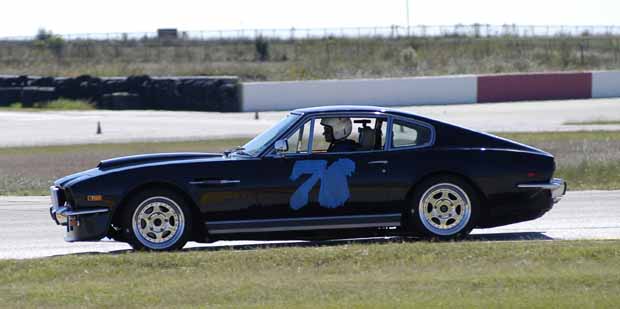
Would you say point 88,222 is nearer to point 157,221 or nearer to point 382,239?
point 157,221

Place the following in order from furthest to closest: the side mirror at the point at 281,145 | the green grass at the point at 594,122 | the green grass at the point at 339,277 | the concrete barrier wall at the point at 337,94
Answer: the concrete barrier wall at the point at 337,94 < the green grass at the point at 594,122 < the side mirror at the point at 281,145 < the green grass at the point at 339,277

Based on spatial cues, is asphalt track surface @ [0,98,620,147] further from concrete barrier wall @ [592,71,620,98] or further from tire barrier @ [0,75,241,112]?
tire barrier @ [0,75,241,112]

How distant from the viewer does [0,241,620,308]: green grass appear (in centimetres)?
694

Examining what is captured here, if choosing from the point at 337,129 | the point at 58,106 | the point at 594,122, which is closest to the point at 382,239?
the point at 337,129

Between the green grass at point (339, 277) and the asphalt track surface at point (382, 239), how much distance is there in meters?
1.42

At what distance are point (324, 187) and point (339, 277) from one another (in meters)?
1.97

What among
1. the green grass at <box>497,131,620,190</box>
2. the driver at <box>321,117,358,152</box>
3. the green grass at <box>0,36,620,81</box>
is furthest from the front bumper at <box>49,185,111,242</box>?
the green grass at <box>0,36,620,81</box>

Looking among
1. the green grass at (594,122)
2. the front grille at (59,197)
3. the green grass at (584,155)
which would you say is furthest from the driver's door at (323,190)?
the green grass at (594,122)

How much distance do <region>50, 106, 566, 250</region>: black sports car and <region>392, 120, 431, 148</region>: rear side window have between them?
0.01 metres

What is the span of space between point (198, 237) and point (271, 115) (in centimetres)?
2636

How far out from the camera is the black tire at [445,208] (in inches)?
381

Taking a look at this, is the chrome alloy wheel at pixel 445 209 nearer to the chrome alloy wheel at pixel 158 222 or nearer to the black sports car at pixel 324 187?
the black sports car at pixel 324 187

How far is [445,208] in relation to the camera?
32.0 feet

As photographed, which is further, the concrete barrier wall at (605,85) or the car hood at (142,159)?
the concrete barrier wall at (605,85)
